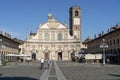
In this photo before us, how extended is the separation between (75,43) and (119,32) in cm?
4506

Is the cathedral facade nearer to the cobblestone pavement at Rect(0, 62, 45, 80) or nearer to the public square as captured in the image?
the cobblestone pavement at Rect(0, 62, 45, 80)

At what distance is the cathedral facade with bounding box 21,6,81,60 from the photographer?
355 ft

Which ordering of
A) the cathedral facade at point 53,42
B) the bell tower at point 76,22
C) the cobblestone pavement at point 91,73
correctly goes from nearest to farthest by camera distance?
the cobblestone pavement at point 91,73 < the cathedral facade at point 53,42 < the bell tower at point 76,22

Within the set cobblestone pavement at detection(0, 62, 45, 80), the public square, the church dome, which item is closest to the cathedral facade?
the church dome

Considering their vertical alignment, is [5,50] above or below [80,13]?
below

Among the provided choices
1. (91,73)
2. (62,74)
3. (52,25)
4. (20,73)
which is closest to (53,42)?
(52,25)

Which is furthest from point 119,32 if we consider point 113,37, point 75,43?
point 75,43

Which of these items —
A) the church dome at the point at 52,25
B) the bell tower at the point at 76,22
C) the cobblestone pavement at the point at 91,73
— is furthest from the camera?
the bell tower at the point at 76,22

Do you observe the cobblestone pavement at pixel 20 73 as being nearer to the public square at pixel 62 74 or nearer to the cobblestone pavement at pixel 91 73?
the public square at pixel 62 74

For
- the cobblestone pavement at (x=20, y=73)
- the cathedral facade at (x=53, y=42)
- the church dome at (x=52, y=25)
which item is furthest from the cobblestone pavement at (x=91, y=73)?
the church dome at (x=52, y=25)

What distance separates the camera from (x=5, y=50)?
84.9 m

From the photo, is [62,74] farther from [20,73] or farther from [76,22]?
[76,22]

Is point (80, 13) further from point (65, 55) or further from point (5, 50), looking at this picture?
point (5, 50)

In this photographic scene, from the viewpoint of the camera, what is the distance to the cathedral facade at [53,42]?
10812 cm
